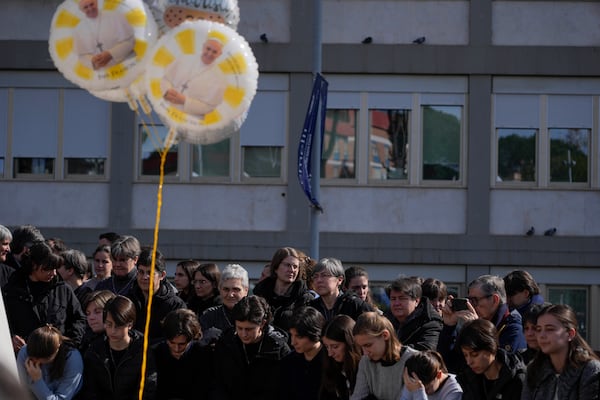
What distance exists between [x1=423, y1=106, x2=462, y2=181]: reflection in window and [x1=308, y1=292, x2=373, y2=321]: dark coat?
9.42 metres

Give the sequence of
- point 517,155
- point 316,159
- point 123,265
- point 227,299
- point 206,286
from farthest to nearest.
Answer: point 517,155 → point 316,159 → point 123,265 → point 206,286 → point 227,299

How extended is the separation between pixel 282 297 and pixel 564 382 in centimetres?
305

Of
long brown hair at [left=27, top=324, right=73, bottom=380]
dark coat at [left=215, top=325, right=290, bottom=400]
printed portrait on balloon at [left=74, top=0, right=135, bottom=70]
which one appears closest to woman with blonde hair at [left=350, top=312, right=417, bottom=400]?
dark coat at [left=215, top=325, right=290, bottom=400]

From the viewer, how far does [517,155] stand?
693 inches

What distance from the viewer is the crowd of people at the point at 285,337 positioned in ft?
22.2

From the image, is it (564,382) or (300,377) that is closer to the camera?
(564,382)

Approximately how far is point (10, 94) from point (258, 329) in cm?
1121

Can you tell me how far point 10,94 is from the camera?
17.7 m

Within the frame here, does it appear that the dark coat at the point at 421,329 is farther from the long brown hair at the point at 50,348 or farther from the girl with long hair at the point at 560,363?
the long brown hair at the point at 50,348

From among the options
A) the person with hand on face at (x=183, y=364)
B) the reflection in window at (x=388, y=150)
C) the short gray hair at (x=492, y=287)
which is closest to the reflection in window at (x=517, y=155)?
the reflection in window at (x=388, y=150)

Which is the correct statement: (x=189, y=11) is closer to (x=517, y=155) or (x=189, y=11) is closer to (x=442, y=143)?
(x=442, y=143)

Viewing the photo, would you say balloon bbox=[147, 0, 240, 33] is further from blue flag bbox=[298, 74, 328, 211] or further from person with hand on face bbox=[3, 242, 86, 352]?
blue flag bbox=[298, 74, 328, 211]

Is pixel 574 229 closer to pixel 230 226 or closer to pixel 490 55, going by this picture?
pixel 490 55

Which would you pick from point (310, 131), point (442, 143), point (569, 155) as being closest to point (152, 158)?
point (442, 143)
